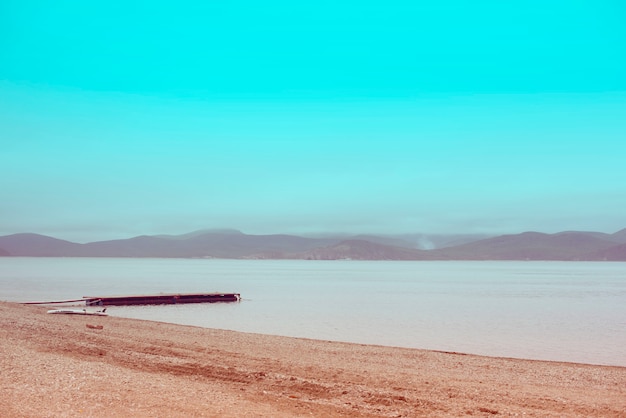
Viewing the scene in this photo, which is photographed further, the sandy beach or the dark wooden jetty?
the dark wooden jetty

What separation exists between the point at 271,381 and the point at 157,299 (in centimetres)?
3342

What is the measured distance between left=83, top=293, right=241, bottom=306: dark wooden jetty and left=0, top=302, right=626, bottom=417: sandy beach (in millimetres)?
21429

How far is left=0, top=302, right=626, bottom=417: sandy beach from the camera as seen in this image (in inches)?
415

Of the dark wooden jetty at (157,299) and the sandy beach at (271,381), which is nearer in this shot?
the sandy beach at (271,381)

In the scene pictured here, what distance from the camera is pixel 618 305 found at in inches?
1902

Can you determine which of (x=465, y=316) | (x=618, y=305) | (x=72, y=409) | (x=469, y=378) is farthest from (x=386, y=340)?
(x=618, y=305)

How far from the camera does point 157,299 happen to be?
44719 mm

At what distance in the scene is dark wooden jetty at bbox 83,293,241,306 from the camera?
4178 cm

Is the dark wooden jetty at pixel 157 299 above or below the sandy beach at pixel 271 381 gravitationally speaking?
below

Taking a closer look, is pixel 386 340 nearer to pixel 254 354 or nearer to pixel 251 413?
pixel 254 354

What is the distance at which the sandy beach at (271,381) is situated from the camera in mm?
10539

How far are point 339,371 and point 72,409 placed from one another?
6746 millimetres

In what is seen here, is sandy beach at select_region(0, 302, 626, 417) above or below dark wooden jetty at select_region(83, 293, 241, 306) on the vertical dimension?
above

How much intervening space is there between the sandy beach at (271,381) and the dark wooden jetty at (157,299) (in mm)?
21429
